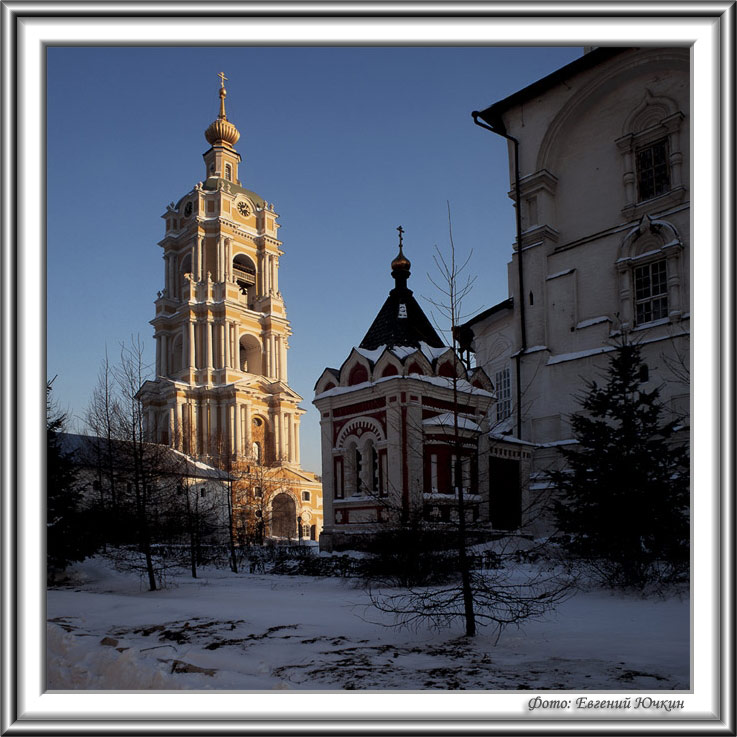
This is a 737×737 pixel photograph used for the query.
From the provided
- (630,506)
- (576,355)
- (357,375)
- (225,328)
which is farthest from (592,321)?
(225,328)

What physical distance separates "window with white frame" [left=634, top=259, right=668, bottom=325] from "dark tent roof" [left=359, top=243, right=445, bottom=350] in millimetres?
6438

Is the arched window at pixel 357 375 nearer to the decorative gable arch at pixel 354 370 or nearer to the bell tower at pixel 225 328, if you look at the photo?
the decorative gable arch at pixel 354 370

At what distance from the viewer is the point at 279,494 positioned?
195 feet

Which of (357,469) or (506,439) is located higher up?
(506,439)

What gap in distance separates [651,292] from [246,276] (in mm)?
51915

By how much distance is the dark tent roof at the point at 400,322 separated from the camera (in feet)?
72.4

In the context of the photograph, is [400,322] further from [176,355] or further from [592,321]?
[176,355]

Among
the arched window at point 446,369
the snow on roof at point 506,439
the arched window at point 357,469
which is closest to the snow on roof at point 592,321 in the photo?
the snow on roof at point 506,439

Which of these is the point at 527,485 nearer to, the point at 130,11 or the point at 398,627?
the point at 398,627

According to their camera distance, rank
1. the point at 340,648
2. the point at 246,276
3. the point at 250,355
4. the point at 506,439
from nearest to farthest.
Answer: the point at 340,648, the point at 506,439, the point at 250,355, the point at 246,276

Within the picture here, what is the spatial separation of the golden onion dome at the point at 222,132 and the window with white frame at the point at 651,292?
196 feet

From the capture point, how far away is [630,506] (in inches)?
493

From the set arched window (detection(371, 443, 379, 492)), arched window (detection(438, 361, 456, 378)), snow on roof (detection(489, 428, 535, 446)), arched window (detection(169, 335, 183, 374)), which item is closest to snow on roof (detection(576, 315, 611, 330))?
snow on roof (detection(489, 428, 535, 446))

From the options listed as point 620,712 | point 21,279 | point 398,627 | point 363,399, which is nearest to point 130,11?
point 21,279
